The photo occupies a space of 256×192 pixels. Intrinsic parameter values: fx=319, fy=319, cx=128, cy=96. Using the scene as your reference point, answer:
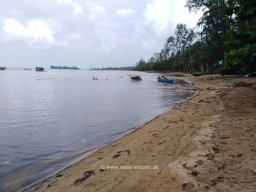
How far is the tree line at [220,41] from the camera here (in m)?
16.1

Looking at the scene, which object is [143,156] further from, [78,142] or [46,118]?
[46,118]

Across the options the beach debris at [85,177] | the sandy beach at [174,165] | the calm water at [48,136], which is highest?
the sandy beach at [174,165]

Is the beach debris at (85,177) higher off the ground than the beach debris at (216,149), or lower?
lower

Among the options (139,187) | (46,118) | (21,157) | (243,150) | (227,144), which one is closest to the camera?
(139,187)

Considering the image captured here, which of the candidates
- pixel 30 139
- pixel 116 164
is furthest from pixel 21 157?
pixel 116 164

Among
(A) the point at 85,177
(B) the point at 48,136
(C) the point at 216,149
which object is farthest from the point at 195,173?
(B) the point at 48,136

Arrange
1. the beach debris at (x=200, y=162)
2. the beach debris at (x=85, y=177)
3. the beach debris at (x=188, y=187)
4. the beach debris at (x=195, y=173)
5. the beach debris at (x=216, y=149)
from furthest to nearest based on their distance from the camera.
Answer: the beach debris at (x=216, y=149) < the beach debris at (x=85, y=177) < the beach debris at (x=200, y=162) < the beach debris at (x=195, y=173) < the beach debris at (x=188, y=187)

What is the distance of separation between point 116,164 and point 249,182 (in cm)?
399

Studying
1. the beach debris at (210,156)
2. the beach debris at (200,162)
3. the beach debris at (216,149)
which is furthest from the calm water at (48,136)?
the beach debris at (216,149)

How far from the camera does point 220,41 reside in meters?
62.6

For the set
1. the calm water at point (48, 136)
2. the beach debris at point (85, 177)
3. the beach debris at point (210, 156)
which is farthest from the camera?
the calm water at point (48, 136)

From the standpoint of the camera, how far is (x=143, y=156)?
32.5ft

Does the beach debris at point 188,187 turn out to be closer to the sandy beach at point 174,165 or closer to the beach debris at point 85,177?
the sandy beach at point 174,165

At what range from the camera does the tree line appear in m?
16.1
